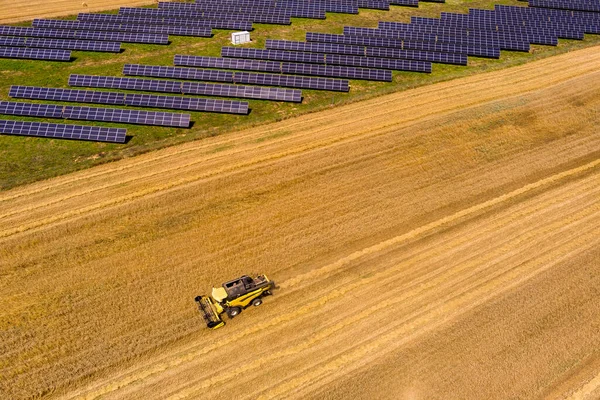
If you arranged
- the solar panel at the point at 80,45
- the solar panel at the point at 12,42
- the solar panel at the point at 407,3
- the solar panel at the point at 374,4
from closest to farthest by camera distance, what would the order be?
the solar panel at the point at 80,45 < the solar panel at the point at 12,42 < the solar panel at the point at 374,4 < the solar panel at the point at 407,3

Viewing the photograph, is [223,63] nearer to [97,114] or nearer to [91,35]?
[97,114]

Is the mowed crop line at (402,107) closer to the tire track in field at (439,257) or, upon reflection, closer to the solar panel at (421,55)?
the solar panel at (421,55)

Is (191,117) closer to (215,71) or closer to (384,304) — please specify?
(215,71)

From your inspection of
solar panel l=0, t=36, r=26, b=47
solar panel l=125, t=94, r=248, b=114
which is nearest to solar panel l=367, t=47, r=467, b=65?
solar panel l=125, t=94, r=248, b=114

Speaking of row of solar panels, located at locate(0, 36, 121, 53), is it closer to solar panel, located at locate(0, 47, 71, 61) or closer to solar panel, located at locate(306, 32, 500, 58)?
solar panel, located at locate(0, 47, 71, 61)

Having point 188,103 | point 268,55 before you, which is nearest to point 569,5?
point 268,55

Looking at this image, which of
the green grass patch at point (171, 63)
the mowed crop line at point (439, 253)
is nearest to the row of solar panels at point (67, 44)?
the green grass patch at point (171, 63)

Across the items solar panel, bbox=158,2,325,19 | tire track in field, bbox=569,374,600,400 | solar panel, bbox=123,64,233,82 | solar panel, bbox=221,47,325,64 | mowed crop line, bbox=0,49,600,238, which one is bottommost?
tire track in field, bbox=569,374,600,400
